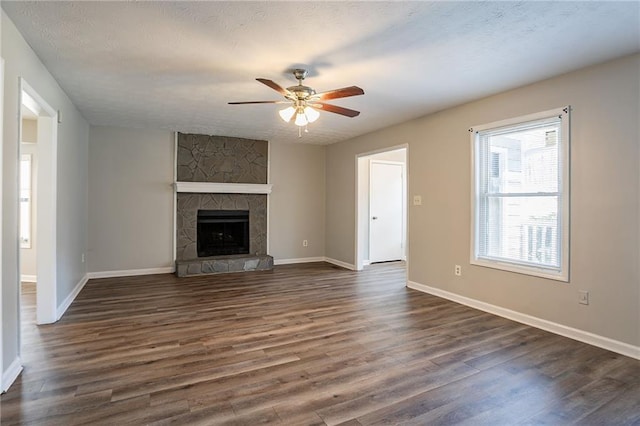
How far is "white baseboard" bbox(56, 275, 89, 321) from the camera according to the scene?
359 centimetres

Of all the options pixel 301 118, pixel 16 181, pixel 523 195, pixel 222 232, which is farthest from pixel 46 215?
pixel 523 195

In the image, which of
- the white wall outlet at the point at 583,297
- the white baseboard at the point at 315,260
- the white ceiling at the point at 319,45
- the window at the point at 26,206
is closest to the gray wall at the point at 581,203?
the white wall outlet at the point at 583,297

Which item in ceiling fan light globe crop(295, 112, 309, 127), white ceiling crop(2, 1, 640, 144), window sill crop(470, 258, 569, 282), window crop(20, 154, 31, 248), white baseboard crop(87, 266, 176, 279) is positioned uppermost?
white ceiling crop(2, 1, 640, 144)

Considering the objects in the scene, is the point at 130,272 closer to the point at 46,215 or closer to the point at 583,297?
the point at 46,215

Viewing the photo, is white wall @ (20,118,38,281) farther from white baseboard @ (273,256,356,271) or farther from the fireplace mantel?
white baseboard @ (273,256,356,271)

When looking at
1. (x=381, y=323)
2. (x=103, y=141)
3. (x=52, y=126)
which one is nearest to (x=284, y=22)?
(x=52, y=126)

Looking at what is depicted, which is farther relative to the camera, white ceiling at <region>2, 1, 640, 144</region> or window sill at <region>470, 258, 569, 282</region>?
window sill at <region>470, 258, 569, 282</region>

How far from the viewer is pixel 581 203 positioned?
3.11 m

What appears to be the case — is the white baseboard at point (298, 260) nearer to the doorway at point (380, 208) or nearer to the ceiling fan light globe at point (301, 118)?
the doorway at point (380, 208)

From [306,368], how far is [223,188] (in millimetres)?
4335

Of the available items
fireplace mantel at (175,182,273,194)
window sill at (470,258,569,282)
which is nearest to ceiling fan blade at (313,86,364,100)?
window sill at (470,258,569,282)

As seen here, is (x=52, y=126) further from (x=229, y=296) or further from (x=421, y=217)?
(x=421, y=217)

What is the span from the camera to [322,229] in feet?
24.0

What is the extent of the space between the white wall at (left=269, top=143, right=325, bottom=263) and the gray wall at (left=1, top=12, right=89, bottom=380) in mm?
3154
